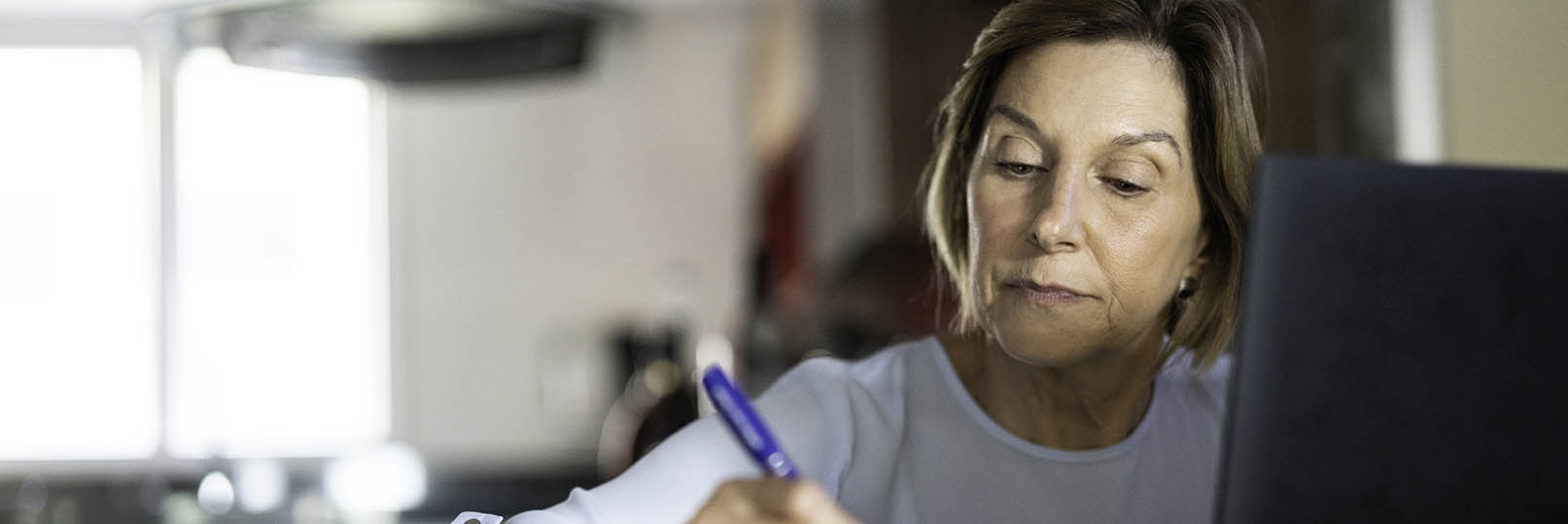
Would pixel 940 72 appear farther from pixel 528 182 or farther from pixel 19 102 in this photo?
pixel 19 102

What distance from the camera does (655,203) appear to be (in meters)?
4.98

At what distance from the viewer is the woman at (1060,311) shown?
737 mm

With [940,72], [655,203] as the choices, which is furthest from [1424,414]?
[655,203]

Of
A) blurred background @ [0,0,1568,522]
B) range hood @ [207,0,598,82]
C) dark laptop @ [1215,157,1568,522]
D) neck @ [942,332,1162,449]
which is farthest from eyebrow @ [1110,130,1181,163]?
blurred background @ [0,0,1568,522]

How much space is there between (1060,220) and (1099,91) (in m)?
0.08

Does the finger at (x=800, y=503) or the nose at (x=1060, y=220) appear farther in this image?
the nose at (x=1060, y=220)

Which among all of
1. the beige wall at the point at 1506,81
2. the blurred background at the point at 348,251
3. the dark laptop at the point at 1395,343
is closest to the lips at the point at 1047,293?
the dark laptop at the point at 1395,343

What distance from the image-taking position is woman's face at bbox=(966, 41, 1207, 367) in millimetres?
734

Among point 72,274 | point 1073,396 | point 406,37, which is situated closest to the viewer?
point 1073,396

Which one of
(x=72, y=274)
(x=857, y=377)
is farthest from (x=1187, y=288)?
(x=72, y=274)

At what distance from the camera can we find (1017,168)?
764 mm

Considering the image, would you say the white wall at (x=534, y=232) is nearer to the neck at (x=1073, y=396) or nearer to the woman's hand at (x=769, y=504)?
the neck at (x=1073, y=396)

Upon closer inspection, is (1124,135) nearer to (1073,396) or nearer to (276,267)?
(1073,396)

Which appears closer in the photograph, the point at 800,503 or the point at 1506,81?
the point at 800,503
